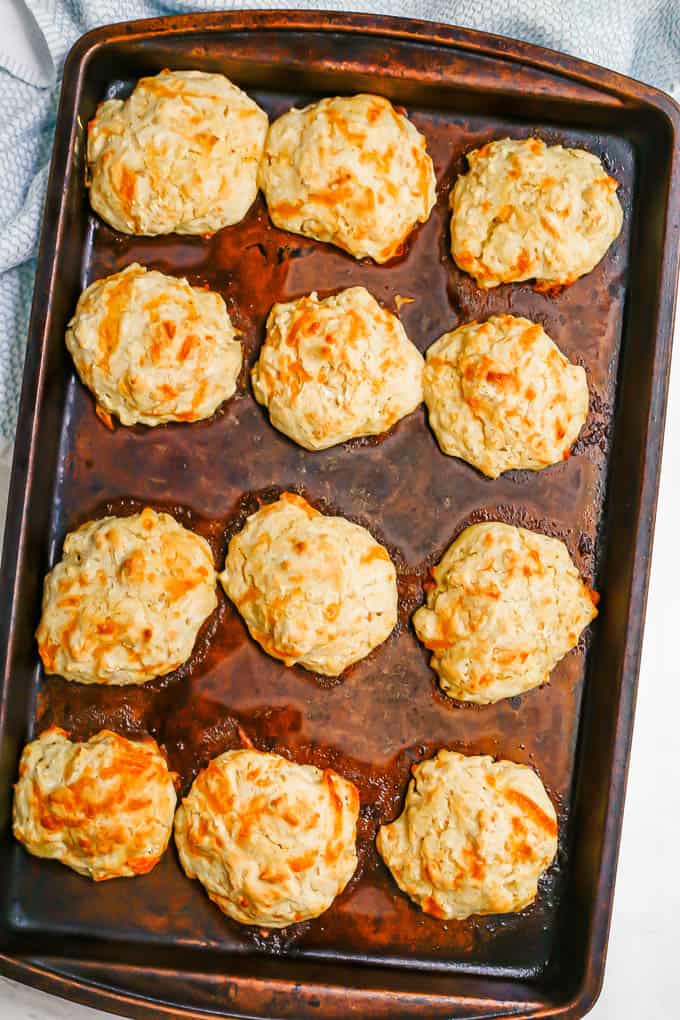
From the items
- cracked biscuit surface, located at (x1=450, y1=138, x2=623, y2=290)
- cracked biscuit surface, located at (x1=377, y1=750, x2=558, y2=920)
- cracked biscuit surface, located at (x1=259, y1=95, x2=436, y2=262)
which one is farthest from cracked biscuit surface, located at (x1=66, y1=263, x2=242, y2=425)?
cracked biscuit surface, located at (x1=377, y1=750, x2=558, y2=920)

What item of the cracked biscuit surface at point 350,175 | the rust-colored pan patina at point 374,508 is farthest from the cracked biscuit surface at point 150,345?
the cracked biscuit surface at point 350,175

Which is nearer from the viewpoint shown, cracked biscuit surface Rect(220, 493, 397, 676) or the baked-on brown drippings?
cracked biscuit surface Rect(220, 493, 397, 676)

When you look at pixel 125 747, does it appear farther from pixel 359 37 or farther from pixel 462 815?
pixel 359 37

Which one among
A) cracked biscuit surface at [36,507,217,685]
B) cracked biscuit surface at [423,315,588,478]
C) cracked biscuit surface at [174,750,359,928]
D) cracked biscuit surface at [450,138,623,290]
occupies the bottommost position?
cracked biscuit surface at [174,750,359,928]

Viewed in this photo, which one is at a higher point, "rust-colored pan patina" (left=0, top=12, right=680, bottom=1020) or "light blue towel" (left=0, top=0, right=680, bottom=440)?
"light blue towel" (left=0, top=0, right=680, bottom=440)

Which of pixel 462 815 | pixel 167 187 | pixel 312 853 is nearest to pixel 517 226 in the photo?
pixel 167 187

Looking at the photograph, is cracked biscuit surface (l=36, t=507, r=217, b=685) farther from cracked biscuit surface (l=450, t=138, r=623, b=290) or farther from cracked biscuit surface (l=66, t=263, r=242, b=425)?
cracked biscuit surface (l=450, t=138, r=623, b=290)
